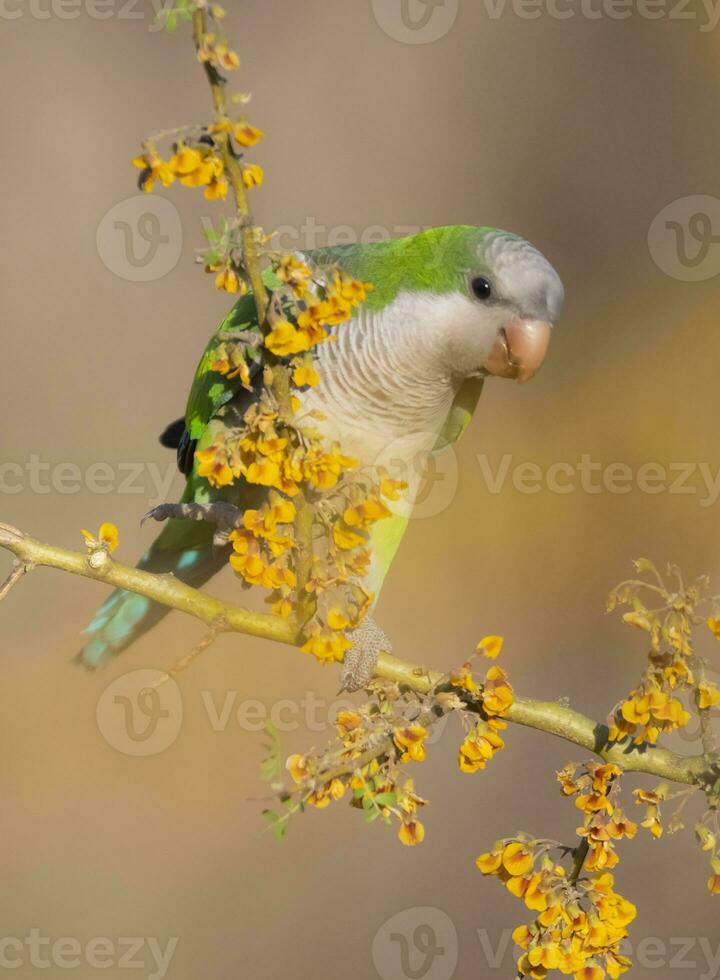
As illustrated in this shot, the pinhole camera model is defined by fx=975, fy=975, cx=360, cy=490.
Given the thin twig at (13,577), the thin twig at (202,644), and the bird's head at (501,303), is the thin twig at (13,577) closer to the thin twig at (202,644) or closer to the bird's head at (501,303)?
the thin twig at (202,644)

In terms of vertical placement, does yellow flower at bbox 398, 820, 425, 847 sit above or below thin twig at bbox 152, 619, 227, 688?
below

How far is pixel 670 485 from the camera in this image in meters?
2.20

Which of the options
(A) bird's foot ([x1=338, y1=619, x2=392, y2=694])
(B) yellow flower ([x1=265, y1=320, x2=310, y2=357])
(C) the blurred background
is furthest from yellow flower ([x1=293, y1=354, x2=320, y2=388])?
(C) the blurred background

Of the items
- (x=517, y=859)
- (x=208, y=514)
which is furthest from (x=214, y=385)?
(x=517, y=859)

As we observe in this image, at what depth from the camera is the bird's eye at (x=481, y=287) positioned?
107cm

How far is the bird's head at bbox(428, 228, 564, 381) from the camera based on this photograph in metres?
1.05

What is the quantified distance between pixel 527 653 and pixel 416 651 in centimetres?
25

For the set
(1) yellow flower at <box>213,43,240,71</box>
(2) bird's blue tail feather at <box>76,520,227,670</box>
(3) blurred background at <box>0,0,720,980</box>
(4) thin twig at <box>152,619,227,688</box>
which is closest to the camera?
(1) yellow flower at <box>213,43,240,71</box>

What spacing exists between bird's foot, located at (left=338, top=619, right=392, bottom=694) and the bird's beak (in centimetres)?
33

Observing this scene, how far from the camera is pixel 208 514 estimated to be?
0.97 meters

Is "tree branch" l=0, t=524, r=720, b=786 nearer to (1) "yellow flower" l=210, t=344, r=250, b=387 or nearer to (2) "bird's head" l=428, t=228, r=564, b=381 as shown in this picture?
(1) "yellow flower" l=210, t=344, r=250, b=387

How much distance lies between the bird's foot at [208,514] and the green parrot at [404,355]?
0.8 inches

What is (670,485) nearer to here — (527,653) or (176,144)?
(527,653)

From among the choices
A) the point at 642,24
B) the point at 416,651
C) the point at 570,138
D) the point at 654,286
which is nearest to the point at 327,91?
the point at 570,138
